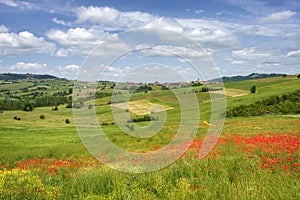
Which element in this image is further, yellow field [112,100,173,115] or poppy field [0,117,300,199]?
yellow field [112,100,173,115]

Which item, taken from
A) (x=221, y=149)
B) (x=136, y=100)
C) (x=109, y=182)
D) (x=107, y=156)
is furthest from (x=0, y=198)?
(x=136, y=100)

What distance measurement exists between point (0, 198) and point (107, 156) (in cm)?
836

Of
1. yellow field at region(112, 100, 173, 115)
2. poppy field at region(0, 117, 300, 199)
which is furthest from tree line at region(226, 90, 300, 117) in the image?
poppy field at region(0, 117, 300, 199)

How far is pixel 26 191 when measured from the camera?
21.8ft

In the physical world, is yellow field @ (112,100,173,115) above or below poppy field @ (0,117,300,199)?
below

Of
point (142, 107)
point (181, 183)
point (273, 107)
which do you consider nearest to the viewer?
point (181, 183)

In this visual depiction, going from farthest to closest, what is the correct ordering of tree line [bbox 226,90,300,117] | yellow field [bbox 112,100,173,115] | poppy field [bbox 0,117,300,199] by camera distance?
tree line [bbox 226,90,300,117], yellow field [bbox 112,100,173,115], poppy field [bbox 0,117,300,199]

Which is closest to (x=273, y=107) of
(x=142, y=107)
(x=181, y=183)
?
(x=142, y=107)

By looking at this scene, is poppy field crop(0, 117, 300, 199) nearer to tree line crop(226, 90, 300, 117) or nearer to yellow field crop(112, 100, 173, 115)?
yellow field crop(112, 100, 173, 115)

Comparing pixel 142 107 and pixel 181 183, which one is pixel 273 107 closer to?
pixel 142 107

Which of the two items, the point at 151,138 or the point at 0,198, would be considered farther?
the point at 151,138

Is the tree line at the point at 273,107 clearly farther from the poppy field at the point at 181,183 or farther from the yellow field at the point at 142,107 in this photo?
the poppy field at the point at 181,183

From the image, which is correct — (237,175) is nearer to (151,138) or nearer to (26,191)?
(26,191)

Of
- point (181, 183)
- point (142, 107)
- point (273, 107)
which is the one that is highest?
point (181, 183)
